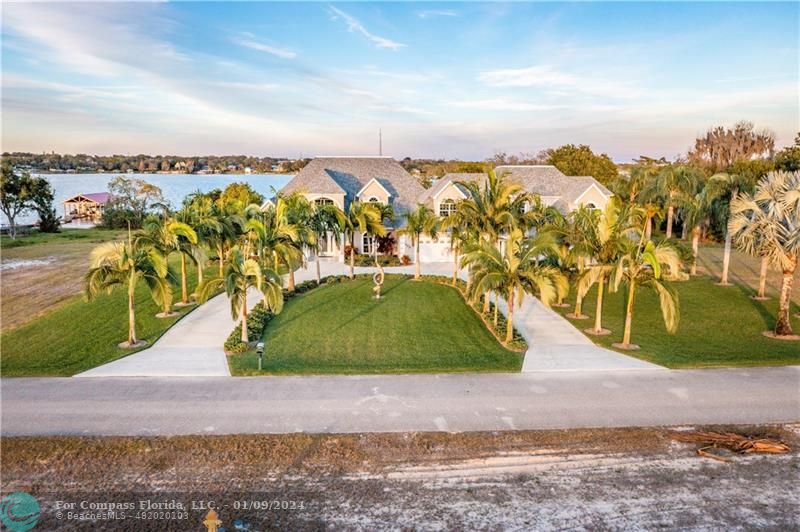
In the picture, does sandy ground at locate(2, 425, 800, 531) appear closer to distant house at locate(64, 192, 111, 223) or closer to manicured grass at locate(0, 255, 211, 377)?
manicured grass at locate(0, 255, 211, 377)

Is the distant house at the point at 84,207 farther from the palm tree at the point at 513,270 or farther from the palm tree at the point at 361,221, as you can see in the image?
the palm tree at the point at 513,270

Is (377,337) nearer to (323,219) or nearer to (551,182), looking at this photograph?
(323,219)

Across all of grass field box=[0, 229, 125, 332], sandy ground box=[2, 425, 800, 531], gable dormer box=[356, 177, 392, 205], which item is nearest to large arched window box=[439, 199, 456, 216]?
gable dormer box=[356, 177, 392, 205]

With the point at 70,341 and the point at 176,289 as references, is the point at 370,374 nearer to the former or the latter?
the point at 70,341

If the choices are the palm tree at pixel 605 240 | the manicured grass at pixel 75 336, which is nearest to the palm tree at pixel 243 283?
the manicured grass at pixel 75 336

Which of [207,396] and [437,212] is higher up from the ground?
[437,212]

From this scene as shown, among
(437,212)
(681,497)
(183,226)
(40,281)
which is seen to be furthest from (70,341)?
(437,212)
